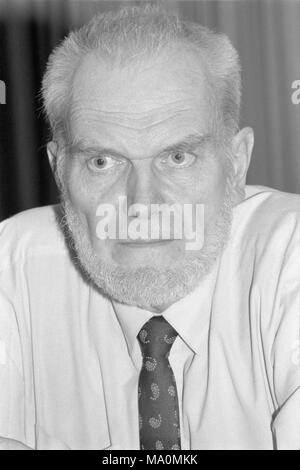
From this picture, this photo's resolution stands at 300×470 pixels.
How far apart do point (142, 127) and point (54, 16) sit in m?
0.39

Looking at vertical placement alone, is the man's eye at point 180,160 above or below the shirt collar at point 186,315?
above

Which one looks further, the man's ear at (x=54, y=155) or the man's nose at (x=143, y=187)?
the man's ear at (x=54, y=155)

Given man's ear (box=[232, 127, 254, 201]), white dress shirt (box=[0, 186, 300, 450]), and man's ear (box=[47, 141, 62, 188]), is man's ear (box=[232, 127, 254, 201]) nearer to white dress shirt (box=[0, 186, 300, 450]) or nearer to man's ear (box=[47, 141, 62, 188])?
white dress shirt (box=[0, 186, 300, 450])

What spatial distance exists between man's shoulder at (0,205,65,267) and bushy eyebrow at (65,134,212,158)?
0.63 ft

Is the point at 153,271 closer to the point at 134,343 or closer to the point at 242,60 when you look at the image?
the point at 134,343

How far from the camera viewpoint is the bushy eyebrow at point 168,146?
964 millimetres

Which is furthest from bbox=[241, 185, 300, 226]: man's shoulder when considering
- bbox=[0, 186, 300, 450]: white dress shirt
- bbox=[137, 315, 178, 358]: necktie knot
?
bbox=[137, 315, 178, 358]: necktie knot

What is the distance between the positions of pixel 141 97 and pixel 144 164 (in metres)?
0.11

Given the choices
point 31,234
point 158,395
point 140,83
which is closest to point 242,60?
point 140,83

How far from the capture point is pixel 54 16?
1198 mm

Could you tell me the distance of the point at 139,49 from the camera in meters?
0.98

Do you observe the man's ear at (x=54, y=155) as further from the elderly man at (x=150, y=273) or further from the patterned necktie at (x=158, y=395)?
the patterned necktie at (x=158, y=395)

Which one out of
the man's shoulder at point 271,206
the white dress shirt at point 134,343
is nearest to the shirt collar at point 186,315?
the white dress shirt at point 134,343
